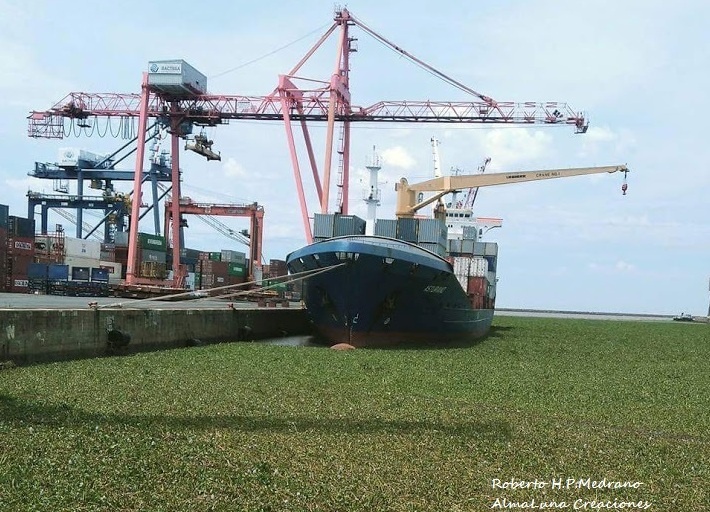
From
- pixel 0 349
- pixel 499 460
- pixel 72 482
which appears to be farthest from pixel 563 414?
pixel 0 349

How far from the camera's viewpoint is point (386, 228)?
80.2ft

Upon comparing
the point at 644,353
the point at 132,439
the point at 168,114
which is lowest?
the point at 644,353

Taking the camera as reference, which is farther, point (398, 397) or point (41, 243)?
point (41, 243)

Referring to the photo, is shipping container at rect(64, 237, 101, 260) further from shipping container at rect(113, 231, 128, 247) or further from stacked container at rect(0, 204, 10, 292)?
stacked container at rect(0, 204, 10, 292)

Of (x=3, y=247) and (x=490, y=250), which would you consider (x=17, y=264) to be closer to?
(x=3, y=247)

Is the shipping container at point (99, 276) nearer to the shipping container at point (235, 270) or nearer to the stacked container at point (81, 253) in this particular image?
the stacked container at point (81, 253)

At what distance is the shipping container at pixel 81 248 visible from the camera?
4822 centimetres

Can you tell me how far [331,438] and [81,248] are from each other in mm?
47044

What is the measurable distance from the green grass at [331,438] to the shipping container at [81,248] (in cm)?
3796

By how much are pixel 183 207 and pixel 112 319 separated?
35.6 m

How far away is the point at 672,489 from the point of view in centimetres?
579

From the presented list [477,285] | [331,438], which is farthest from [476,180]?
[331,438]

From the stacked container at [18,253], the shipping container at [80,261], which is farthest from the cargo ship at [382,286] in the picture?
the shipping container at [80,261]

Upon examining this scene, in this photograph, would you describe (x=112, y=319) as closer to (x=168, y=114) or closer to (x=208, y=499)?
(x=208, y=499)
